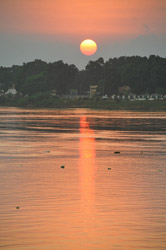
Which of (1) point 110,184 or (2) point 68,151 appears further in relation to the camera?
(2) point 68,151

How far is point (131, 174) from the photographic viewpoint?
106 ft

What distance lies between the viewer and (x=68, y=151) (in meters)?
46.2

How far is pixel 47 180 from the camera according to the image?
97.6 feet

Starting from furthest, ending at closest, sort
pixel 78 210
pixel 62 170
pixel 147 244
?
pixel 62 170, pixel 78 210, pixel 147 244

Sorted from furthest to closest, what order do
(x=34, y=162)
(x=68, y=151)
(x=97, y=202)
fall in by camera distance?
(x=68, y=151) → (x=34, y=162) → (x=97, y=202)

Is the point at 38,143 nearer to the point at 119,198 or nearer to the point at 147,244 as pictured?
the point at 119,198

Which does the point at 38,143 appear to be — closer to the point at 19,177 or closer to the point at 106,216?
the point at 19,177

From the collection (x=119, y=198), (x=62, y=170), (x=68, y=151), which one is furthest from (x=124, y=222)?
(x=68, y=151)

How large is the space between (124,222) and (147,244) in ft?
8.92

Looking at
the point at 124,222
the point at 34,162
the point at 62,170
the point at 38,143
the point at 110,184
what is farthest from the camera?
the point at 38,143

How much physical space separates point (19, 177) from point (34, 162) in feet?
23.8

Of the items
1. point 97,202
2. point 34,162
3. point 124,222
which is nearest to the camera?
point 124,222

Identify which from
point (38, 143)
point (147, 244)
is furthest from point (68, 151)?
point (147, 244)

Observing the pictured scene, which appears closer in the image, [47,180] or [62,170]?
[47,180]
